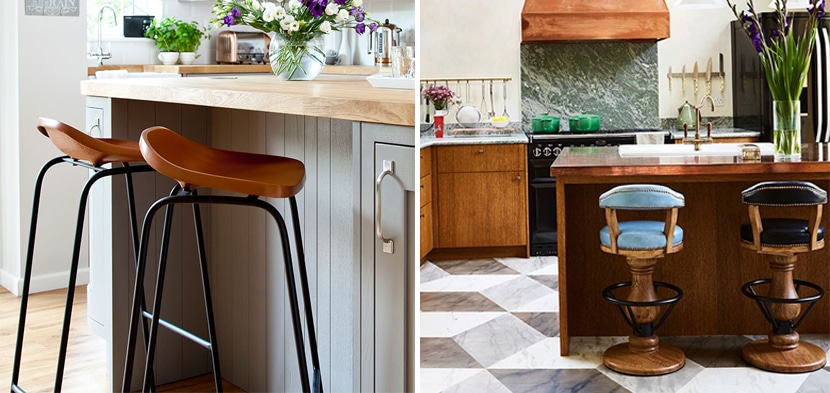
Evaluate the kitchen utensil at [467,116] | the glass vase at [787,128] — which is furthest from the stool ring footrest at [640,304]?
the kitchen utensil at [467,116]

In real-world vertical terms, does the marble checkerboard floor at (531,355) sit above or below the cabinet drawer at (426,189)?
below

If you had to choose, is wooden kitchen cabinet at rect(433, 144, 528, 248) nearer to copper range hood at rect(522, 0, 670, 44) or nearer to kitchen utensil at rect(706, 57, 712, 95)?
copper range hood at rect(522, 0, 670, 44)

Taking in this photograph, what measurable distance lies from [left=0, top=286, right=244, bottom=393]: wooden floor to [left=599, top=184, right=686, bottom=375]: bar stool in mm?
1603

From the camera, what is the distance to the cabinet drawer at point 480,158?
5.71m

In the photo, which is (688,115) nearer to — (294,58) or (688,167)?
(688,167)

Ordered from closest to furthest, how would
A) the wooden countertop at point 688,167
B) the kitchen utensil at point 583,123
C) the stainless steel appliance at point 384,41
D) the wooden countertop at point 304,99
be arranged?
the wooden countertop at point 304,99 → the wooden countertop at point 688,167 → the stainless steel appliance at point 384,41 → the kitchen utensil at point 583,123

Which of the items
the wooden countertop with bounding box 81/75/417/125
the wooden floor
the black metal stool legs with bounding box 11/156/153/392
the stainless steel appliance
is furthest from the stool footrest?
the stainless steel appliance

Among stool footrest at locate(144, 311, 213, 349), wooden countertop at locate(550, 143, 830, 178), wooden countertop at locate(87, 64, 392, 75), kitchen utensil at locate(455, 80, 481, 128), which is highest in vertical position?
wooden countertop at locate(87, 64, 392, 75)

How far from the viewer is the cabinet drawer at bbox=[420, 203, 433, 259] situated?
18.4 ft

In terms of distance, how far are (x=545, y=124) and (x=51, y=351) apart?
392 centimetres

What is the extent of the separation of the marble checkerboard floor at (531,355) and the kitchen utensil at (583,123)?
166cm

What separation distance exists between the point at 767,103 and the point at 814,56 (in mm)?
436

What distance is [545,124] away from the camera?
618 cm

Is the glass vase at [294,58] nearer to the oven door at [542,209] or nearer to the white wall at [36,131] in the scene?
the white wall at [36,131]
